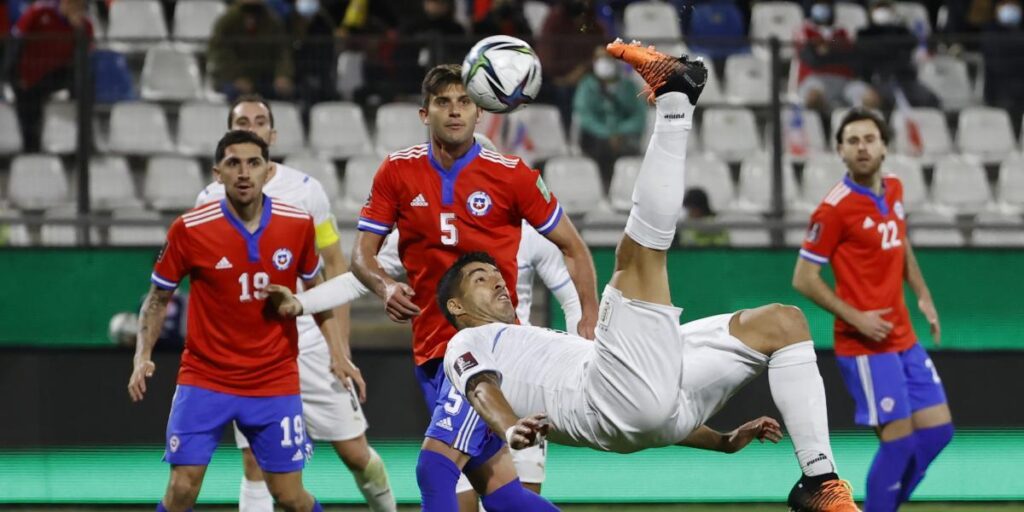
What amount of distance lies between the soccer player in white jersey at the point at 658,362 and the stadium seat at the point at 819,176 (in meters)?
5.67

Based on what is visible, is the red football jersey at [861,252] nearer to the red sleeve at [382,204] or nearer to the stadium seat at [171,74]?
the red sleeve at [382,204]

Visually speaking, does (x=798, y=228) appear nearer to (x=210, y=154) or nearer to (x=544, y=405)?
(x=210, y=154)

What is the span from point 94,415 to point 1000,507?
591 centimetres

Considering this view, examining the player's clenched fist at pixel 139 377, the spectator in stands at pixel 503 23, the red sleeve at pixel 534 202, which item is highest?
the spectator in stands at pixel 503 23

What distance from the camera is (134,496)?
1002cm

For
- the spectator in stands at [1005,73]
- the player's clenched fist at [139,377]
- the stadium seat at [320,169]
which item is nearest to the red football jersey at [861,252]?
the spectator in stands at [1005,73]

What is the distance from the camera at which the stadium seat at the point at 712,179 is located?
11.2 metres

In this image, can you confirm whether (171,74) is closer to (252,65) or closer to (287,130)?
(252,65)

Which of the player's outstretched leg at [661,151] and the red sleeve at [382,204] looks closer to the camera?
the player's outstretched leg at [661,151]

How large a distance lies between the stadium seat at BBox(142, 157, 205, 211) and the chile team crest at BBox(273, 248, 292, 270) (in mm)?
4027

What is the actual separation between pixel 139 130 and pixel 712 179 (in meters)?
4.22

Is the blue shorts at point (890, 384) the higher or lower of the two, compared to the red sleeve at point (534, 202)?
lower

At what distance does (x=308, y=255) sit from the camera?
739cm

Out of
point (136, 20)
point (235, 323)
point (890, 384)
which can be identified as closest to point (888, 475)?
point (890, 384)
